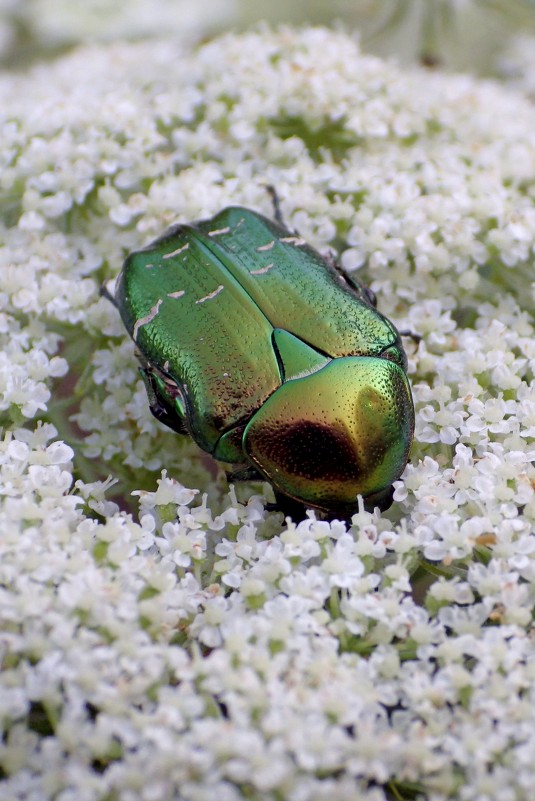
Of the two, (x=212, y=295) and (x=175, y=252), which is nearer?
(x=212, y=295)

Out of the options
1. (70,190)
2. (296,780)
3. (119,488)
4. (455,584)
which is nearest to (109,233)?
(70,190)

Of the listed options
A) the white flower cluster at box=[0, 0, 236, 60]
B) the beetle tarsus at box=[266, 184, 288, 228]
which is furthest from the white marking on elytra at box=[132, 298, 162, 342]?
the white flower cluster at box=[0, 0, 236, 60]

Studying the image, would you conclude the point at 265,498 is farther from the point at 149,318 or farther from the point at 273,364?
the point at 149,318

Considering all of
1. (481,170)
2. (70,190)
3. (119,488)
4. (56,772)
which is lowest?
(119,488)

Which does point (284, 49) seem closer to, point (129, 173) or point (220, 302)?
point (129, 173)

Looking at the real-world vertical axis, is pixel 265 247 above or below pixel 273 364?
above

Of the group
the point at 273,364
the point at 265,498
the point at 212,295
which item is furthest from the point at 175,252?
the point at 265,498
